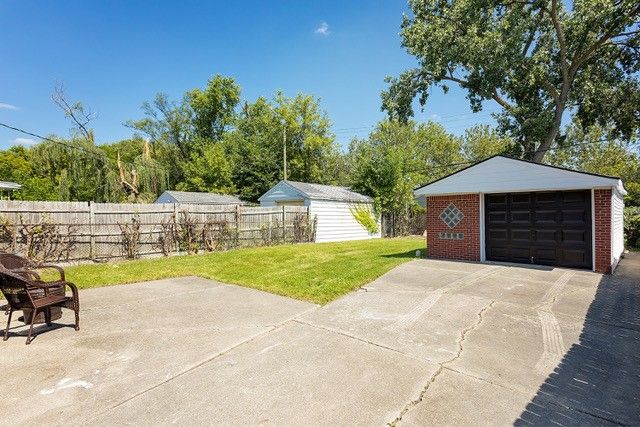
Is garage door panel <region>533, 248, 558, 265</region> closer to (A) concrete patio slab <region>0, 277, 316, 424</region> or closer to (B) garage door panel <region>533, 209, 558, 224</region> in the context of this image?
(B) garage door panel <region>533, 209, 558, 224</region>

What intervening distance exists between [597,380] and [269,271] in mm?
6623

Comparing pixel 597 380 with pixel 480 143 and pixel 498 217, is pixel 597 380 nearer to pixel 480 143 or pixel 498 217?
pixel 498 217

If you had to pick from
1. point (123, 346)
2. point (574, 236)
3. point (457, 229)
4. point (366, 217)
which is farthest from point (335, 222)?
point (123, 346)

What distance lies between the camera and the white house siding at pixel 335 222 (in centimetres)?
1667

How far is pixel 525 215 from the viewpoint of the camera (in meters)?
8.90

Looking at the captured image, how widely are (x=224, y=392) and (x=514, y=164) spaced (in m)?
8.90

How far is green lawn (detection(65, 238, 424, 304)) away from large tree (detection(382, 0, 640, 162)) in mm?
11231

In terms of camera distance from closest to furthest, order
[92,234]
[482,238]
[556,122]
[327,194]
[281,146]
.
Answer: [482,238], [92,234], [556,122], [327,194], [281,146]

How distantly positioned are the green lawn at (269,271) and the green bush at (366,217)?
8.12m

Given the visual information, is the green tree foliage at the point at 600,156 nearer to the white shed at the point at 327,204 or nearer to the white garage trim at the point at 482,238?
the white shed at the point at 327,204

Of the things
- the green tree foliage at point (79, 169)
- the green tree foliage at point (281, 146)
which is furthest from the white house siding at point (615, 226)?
the green tree foliage at point (79, 169)

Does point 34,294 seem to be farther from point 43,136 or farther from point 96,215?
point 43,136

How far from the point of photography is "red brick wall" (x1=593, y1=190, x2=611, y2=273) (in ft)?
25.2

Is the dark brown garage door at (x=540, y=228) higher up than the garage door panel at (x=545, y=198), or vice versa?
the garage door panel at (x=545, y=198)
